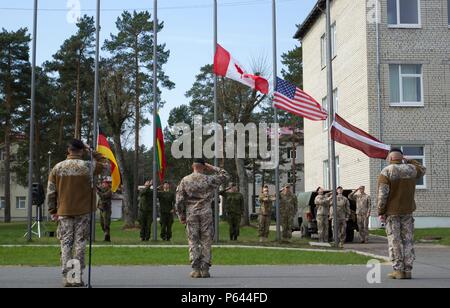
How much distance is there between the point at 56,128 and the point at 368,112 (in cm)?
4222

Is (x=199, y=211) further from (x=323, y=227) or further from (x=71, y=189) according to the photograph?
(x=323, y=227)

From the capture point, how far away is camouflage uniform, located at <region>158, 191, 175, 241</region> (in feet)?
76.0

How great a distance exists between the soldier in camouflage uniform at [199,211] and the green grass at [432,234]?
13.0 metres

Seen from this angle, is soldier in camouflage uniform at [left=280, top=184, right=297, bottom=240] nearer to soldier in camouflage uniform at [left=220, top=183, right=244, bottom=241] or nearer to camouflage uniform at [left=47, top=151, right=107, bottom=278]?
soldier in camouflage uniform at [left=220, top=183, right=244, bottom=241]

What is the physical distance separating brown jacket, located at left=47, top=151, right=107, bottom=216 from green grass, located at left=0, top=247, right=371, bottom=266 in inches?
181

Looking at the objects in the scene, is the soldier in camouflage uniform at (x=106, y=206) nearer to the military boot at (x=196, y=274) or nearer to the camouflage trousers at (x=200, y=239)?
the camouflage trousers at (x=200, y=239)

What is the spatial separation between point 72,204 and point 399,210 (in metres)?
5.26

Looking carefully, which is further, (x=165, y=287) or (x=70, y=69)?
(x=70, y=69)

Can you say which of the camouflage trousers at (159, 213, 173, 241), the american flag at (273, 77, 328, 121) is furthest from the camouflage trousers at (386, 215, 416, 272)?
the camouflage trousers at (159, 213, 173, 241)

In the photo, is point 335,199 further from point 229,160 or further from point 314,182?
point 229,160

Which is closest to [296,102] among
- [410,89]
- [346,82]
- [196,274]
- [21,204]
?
[196,274]

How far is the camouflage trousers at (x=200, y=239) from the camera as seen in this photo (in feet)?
37.8

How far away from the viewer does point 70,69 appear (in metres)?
57.7
